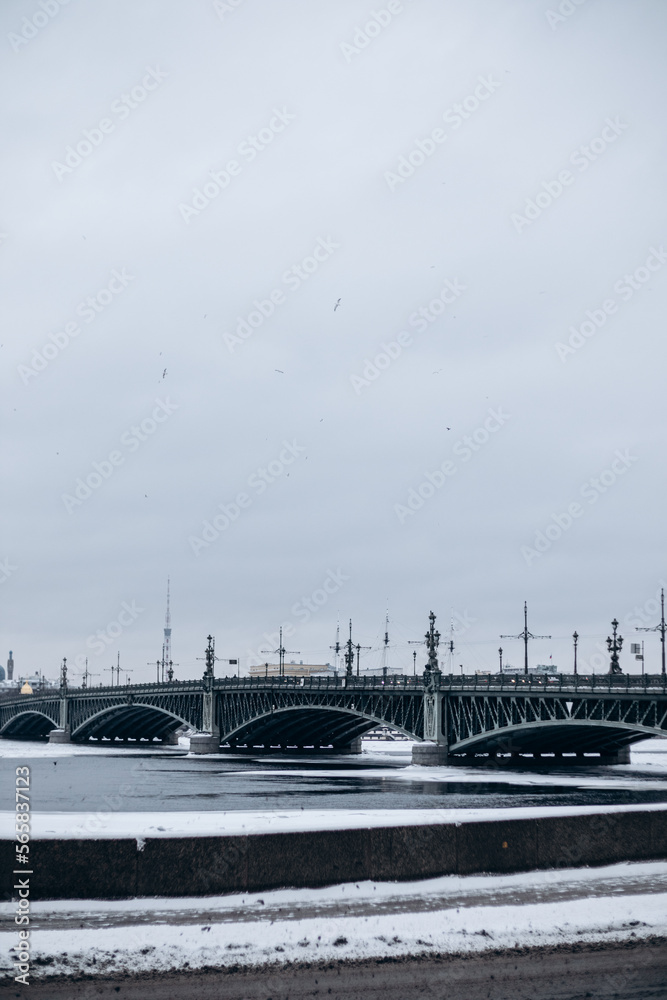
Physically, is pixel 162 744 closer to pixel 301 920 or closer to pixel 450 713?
pixel 450 713

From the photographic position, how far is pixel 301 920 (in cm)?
1408

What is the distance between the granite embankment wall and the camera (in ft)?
50.1

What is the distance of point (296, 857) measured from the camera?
15961 mm

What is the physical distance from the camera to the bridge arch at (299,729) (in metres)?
123

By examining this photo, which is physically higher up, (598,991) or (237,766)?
(598,991)

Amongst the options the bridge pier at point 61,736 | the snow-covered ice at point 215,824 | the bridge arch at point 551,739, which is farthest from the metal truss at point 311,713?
the snow-covered ice at point 215,824

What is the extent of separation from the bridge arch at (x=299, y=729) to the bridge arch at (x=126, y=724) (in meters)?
24.4

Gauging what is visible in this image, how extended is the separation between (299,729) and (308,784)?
186 feet

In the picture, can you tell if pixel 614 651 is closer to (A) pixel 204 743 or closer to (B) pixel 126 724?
(A) pixel 204 743

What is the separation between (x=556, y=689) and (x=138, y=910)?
242ft

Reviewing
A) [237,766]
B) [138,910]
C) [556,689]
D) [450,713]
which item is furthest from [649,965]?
[237,766]

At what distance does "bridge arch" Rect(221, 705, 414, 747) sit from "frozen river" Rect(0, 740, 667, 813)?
485cm

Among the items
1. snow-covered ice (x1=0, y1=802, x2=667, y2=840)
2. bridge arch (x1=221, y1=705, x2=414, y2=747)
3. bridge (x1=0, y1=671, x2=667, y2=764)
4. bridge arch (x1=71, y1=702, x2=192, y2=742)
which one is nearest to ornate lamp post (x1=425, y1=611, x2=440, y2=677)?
bridge (x1=0, y1=671, x2=667, y2=764)

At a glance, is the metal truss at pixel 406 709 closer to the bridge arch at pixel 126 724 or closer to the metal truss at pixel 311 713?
the metal truss at pixel 311 713
